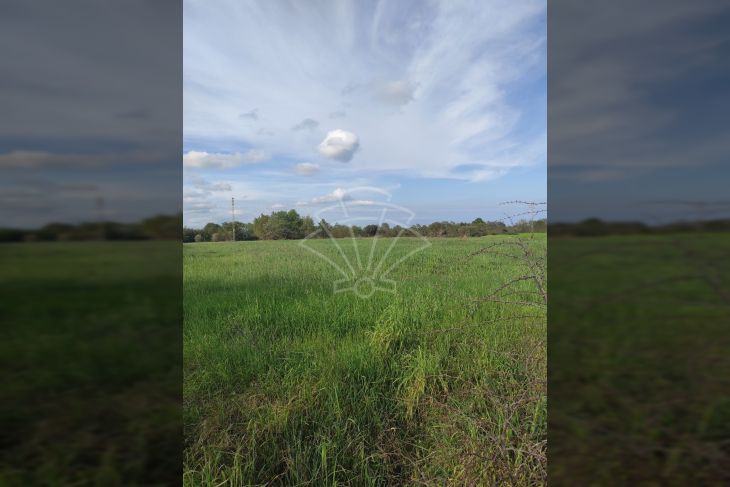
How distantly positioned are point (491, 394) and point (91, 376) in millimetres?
2555

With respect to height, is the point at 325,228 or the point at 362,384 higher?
the point at 325,228

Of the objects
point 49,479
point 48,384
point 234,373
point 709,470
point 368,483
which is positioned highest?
point 48,384

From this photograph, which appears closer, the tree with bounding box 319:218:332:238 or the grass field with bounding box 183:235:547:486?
the grass field with bounding box 183:235:547:486

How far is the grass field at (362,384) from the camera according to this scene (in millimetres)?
2146

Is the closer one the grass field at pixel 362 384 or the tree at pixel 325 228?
the grass field at pixel 362 384

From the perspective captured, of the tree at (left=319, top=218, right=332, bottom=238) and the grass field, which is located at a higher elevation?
the tree at (left=319, top=218, right=332, bottom=238)

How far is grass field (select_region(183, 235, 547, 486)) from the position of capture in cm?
215

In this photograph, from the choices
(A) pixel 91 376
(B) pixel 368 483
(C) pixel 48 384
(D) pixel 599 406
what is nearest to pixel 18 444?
(C) pixel 48 384

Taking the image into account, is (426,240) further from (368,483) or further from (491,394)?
(368,483)

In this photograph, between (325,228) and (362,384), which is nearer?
(362,384)

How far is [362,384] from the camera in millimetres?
2887

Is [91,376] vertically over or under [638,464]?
over

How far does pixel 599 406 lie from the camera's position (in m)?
1.03

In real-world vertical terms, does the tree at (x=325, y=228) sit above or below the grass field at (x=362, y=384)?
above
